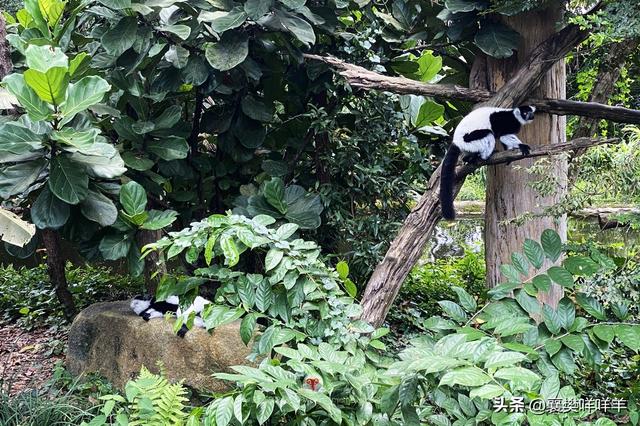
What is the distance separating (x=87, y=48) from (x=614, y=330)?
151 inches

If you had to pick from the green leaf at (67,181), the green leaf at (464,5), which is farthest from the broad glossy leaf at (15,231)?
the green leaf at (464,5)

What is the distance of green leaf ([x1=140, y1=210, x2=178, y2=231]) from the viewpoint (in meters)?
3.47

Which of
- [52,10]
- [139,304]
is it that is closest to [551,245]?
[139,304]

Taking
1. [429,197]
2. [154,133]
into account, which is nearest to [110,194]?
[154,133]

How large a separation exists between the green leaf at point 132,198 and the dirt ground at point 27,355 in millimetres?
1393

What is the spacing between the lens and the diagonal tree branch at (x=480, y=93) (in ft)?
11.0

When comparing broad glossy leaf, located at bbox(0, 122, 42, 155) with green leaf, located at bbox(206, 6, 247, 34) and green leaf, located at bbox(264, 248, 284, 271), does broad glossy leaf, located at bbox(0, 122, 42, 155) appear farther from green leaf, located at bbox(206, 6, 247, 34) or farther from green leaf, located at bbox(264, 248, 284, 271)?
green leaf, located at bbox(264, 248, 284, 271)

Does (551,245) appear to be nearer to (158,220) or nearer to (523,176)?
(523,176)

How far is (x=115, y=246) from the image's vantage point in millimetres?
3562

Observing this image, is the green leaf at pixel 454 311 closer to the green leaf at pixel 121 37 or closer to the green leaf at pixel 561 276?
the green leaf at pixel 561 276

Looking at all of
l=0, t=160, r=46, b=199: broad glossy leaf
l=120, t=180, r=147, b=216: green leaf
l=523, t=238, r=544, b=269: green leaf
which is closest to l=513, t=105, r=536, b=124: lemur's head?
l=523, t=238, r=544, b=269: green leaf

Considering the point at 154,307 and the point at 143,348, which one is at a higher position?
the point at 154,307

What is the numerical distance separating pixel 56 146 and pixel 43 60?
49 cm

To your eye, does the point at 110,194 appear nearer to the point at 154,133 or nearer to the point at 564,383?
the point at 154,133
